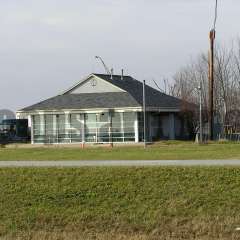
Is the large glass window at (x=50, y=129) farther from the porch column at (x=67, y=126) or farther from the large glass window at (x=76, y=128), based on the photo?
the large glass window at (x=76, y=128)

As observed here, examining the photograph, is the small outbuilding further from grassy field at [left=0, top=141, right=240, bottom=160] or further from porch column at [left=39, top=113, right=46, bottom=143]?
grassy field at [left=0, top=141, right=240, bottom=160]

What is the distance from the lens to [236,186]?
51.5ft

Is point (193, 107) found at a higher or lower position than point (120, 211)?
higher

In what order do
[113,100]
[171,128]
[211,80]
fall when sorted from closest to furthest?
[211,80] < [113,100] < [171,128]

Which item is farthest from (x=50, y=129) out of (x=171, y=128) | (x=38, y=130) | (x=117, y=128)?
(x=171, y=128)

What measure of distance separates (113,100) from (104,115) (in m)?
1.38

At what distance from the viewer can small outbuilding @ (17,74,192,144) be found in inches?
2037

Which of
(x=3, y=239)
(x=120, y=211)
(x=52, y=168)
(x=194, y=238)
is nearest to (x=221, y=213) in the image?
(x=194, y=238)

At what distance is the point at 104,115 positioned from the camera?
52625 millimetres

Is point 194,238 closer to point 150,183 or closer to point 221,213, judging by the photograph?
point 221,213

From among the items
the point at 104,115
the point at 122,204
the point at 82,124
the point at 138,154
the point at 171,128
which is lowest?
the point at 122,204

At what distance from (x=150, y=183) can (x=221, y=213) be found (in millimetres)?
2486

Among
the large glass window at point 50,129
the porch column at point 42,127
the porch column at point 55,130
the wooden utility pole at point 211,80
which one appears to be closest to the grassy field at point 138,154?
the wooden utility pole at point 211,80

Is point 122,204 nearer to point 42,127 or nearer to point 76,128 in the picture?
point 76,128
